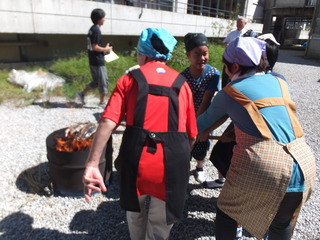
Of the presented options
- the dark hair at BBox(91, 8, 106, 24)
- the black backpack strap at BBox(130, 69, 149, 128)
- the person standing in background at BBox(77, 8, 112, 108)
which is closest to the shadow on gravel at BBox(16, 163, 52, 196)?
the black backpack strap at BBox(130, 69, 149, 128)

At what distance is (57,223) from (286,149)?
7.22 ft

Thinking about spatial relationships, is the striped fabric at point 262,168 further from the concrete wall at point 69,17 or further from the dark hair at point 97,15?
the concrete wall at point 69,17

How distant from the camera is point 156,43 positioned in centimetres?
160

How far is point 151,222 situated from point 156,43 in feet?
4.15

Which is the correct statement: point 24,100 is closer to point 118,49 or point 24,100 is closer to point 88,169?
point 88,169

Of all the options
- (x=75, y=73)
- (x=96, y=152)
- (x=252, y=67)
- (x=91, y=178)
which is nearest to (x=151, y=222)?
(x=91, y=178)

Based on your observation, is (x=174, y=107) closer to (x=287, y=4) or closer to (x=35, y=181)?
(x=35, y=181)

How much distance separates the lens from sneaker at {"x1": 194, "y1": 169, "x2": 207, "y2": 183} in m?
3.17

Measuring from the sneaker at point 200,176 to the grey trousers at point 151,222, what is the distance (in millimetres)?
1385

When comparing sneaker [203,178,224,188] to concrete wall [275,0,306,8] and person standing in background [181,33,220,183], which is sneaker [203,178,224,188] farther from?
concrete wall [275,0,306,8]

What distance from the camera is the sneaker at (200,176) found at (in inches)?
125

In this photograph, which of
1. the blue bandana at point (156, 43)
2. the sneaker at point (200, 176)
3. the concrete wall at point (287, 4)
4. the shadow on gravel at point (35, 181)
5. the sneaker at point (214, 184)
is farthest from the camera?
the concrete wall at point (287, 4)

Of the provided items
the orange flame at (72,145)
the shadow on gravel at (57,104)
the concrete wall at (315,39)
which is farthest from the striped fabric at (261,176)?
the concrete wall at (315,39)

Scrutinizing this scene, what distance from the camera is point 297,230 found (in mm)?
2479
